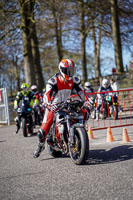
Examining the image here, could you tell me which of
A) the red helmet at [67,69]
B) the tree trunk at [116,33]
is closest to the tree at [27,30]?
the tree trunk at [116,33]

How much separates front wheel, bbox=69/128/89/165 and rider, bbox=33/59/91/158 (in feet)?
1.99

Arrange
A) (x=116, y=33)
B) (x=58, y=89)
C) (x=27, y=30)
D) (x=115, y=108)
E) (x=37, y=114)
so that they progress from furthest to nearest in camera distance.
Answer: (x=116, y=33), (x=27, y=30), (x=37, y=114), (x=115, y=108), (x=58, y=89)

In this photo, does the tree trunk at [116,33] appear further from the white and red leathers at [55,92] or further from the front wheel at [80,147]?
the front wheel at [80,147]

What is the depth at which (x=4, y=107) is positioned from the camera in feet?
58.1

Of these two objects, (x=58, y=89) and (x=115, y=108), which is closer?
(x=58, y=89)

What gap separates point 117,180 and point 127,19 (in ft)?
71.5

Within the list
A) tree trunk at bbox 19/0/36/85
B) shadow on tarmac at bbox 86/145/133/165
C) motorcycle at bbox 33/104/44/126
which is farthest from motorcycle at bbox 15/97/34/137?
tree trunk at bbox 19/0/36/85

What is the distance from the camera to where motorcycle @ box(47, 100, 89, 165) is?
537cm

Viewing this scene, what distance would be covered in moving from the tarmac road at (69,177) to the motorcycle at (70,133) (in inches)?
9.6

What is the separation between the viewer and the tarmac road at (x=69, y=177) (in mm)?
4047

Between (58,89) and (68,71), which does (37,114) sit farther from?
(68,71)

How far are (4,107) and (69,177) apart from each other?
1330 cm

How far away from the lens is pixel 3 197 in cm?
418

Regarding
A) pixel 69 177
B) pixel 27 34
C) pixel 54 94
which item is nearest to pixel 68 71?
pixel 54 94
